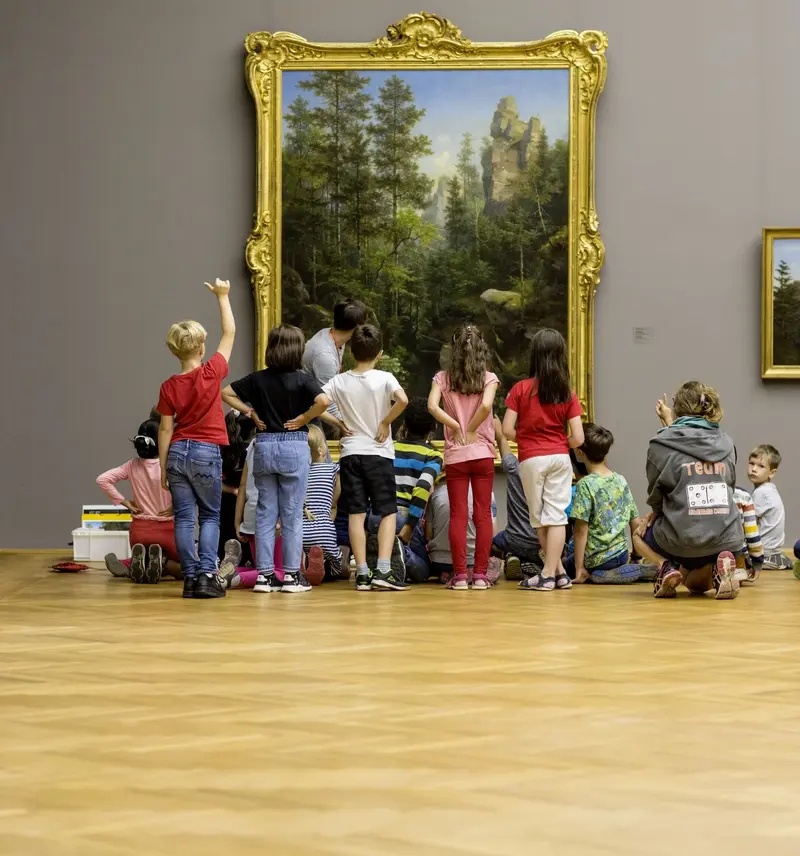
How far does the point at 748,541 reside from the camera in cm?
861

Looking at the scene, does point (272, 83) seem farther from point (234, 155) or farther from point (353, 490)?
point (353, 490)

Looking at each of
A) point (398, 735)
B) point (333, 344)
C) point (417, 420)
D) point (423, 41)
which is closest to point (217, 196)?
point (423, 41)

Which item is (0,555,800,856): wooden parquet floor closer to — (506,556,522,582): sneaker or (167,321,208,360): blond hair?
(167,321,208,360): blond hair

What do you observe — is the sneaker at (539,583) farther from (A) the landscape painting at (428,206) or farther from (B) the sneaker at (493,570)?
(A) the landscape painting at (428,206)

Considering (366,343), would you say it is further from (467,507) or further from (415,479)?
(467,507)

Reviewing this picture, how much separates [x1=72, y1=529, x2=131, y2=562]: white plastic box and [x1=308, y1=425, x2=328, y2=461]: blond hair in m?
2.63

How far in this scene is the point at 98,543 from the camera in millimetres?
10547

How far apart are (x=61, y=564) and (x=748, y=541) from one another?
531 cm

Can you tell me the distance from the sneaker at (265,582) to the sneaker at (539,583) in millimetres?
1679

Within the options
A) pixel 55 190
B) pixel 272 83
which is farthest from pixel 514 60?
pixel 55 190

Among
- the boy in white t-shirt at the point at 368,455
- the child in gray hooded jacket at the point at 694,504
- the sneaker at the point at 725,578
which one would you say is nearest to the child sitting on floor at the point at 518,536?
the boy in white t-shirt at the point at 368,455

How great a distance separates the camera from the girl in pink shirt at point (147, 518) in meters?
8.73

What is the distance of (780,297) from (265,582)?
19.9 ft

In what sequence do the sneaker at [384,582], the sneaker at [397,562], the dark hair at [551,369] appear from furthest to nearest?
the sneaker at [397,562]
the dark hair at [551,369]
the sneaker at [384,582]
